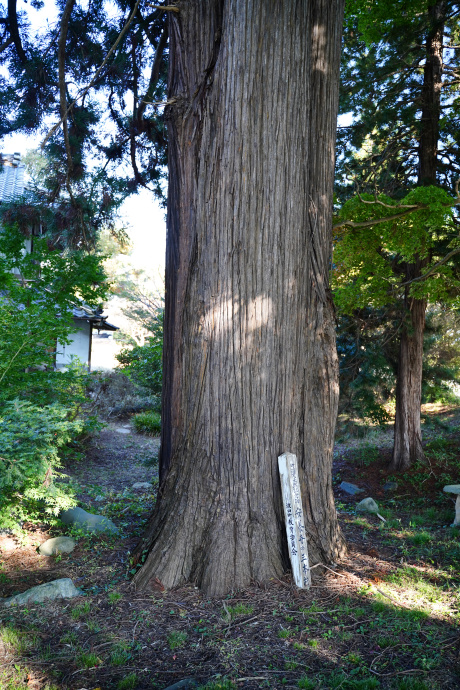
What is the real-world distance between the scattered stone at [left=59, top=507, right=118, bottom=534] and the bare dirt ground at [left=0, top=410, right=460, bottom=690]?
0.11 m

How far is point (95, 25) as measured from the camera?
6621mm

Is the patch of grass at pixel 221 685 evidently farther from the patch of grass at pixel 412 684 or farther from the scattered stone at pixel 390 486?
the scattered stone at pixel 390 486

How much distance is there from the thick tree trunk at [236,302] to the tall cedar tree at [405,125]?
3499 millimetres

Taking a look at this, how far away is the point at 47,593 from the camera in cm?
345

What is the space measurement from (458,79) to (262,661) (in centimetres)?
851

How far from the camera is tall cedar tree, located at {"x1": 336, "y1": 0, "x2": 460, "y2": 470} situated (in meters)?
7.37

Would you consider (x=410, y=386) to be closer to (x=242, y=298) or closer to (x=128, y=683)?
(x=242, y=298)

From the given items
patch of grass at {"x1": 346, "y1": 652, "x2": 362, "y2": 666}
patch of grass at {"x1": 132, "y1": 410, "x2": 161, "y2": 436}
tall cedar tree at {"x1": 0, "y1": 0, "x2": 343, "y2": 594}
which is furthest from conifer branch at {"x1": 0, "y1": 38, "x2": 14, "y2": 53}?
patch of grass at {"x1": 132, "y1": 410, "x2": 161, "y2": 436}

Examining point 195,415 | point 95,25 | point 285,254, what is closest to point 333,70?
point 285,254

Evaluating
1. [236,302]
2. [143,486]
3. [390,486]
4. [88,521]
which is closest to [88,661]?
[88,521]

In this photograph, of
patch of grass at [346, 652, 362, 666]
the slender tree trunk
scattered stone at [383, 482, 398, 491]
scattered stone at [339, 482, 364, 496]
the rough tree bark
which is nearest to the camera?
patch of grass at [346, 652, 362, 666]

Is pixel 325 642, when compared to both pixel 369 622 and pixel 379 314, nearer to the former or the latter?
pixel 369 622

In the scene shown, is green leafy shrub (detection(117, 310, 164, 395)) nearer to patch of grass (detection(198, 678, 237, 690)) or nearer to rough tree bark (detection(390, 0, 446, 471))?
rough tree bark (detection(390, 0, 446, 471))

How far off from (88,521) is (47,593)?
125 cm
